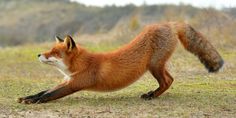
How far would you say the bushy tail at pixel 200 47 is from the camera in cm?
969

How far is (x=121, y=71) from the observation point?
30.3 feet

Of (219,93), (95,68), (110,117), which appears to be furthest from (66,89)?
(219,93)

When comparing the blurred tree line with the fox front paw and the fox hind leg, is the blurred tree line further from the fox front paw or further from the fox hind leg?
the fox front paw

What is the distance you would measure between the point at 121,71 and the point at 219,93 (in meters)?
1.75

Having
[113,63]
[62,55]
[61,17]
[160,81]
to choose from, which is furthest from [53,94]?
[61,17]

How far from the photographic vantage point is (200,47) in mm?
9734

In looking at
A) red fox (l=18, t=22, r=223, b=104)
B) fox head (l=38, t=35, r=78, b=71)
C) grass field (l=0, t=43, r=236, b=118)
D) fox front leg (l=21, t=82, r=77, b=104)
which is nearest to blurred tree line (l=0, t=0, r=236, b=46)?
grass field (l=0, t=43, r=236, b=118)

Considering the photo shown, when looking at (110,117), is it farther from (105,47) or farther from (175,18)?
(175,18)

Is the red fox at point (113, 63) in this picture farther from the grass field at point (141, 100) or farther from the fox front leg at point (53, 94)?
the grass field at point (141, 100)

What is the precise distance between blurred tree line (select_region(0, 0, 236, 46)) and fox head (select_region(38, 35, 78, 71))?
14392mm

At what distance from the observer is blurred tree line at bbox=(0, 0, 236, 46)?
28750mm

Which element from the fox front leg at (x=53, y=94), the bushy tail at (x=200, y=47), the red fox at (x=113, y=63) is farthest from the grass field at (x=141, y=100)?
the bushy tail at (x=200, y=47)

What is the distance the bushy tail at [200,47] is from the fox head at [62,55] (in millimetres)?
1734

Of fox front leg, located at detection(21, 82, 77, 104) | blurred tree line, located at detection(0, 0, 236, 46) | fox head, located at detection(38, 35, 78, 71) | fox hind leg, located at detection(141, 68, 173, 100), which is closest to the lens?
fox front leg, located at detection(21, 82, 77, 104)
